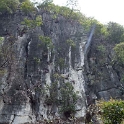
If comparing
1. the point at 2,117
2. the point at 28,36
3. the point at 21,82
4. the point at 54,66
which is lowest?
the point at 2,117

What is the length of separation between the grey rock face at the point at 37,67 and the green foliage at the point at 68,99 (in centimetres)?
A: 41

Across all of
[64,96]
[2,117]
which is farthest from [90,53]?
[2,117]

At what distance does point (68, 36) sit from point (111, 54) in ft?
12.2

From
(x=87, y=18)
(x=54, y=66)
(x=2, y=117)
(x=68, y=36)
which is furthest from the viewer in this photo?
(x=87, y=18)

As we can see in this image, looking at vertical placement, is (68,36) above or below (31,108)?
above

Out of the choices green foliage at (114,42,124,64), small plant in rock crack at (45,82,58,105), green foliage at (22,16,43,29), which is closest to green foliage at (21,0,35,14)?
green foliage at (22,16,43,29)

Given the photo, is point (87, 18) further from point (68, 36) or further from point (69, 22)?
point (68, 36)

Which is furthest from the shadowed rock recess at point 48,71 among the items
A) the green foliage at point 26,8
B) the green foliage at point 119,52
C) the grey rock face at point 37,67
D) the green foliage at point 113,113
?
the green foliage at point 113,113

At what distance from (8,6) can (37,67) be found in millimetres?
6930

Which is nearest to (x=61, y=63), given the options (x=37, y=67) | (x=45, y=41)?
(x=37, y=67)

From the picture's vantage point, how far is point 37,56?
1769cm

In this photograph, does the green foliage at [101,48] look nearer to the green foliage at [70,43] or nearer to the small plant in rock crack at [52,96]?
the green foliage at [70,43]

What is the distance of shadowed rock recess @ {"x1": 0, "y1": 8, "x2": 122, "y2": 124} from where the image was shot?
14766 millimetres

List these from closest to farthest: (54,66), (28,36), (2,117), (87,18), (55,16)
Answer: (2,117)
(54,66)
(28,36)
(55,16)
(87,18)
